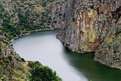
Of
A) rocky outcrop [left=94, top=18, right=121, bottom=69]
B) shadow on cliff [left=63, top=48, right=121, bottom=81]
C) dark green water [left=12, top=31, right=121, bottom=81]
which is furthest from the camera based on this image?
rocky outcrop [left=94, top=18, right=121, bottom=69]

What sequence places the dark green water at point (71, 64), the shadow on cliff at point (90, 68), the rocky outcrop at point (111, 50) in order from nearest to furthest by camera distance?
the dark green water at point (71, 64)
the shadow on cliff at point (90, 68)
the rocky outcrop at point (111, 50)

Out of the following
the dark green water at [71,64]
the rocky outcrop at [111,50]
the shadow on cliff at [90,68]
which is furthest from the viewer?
the rocky outcrop at [111,50]

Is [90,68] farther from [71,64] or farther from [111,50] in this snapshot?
[111,50]

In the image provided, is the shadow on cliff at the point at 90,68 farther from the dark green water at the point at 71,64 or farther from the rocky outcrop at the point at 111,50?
the rocky outcrop at the point at 111,50

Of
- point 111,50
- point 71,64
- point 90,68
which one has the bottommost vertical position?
point 111,50

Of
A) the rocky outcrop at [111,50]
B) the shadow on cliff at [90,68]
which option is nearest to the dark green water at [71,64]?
the shadow on cliff at [90,68]

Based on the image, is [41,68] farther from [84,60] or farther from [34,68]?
[84,60]

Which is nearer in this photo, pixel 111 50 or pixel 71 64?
pixel 71 64

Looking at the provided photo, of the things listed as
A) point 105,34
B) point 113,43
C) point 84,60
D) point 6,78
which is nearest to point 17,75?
point 6,78

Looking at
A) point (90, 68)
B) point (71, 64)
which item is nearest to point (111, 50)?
point (71, 64)

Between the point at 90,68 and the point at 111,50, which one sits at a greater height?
the point at 90,68

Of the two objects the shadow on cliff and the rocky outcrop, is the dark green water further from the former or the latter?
the rocky outcrop

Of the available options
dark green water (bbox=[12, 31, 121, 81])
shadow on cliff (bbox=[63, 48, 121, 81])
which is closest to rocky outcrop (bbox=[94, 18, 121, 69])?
shadow on cliff (bbox=[63, 48, 121, 81])
